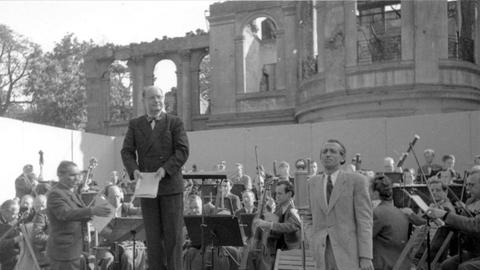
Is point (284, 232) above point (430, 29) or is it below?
below

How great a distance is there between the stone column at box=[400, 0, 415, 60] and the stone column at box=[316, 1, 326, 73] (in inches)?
99.4

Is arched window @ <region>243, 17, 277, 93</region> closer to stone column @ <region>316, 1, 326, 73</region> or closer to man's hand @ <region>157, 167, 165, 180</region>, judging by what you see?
stone column @ <region>316, 1, 326, 73</region>

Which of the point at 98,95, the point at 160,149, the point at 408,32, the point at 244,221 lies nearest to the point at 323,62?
the point at 408,32

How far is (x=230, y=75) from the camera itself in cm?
2469

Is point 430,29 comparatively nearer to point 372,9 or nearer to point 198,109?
point 372,9

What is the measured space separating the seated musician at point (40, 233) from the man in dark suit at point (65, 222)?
5.08ft

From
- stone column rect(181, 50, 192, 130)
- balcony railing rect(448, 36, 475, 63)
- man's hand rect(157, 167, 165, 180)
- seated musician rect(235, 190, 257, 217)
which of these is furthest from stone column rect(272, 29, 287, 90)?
man's hand rect(157, 167, 165, 180)

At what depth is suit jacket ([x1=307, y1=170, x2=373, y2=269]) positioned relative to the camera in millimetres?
5223

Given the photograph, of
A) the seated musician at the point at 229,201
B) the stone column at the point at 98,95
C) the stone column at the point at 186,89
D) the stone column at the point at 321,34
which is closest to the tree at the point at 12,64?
the stone column at the point at 98,95

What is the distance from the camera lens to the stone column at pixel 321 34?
19828mm

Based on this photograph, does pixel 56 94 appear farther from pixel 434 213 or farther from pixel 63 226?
pixel 434 213

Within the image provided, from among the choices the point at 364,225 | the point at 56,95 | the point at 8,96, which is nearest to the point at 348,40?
the point at 364,225

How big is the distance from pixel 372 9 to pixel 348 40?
28.4 ft

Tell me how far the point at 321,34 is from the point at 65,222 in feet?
47.6
